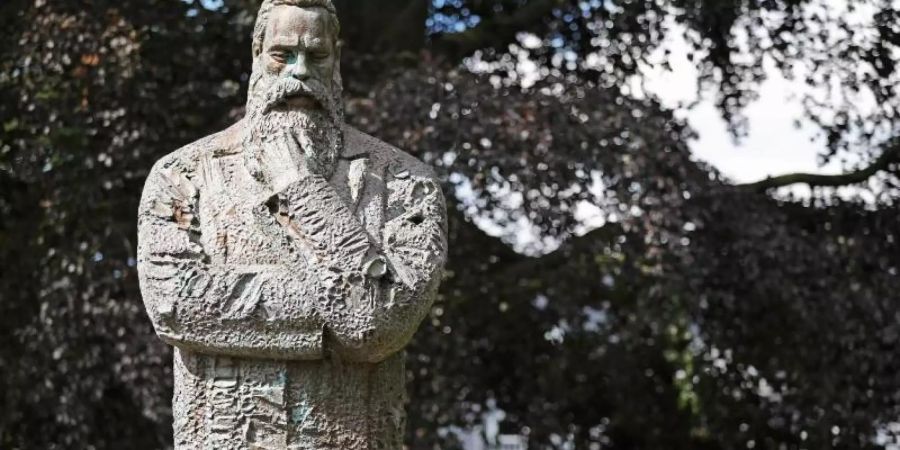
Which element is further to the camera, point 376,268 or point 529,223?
point 529,223

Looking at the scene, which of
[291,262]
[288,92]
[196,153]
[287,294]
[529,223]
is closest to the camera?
[287,294]

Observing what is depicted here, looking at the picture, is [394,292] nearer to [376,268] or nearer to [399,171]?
[376,268]

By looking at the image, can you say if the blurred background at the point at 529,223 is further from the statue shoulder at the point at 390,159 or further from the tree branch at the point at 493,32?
the statue shoulder at the point at 390,159

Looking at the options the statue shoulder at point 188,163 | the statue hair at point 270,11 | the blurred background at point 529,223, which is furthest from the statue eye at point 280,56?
the blurred background at point 529,223

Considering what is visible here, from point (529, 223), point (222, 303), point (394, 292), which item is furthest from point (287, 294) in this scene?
point (529, 223)

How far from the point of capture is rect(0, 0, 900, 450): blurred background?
795 centimetres

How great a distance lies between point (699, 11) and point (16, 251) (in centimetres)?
429

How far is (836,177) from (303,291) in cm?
583

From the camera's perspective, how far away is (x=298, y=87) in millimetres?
4199

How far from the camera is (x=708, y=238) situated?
7.98 metres

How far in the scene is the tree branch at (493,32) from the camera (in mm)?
9500

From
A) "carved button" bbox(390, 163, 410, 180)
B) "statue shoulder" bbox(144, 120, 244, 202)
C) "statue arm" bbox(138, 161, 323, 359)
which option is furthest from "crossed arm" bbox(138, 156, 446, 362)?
"carved button" bbox(390, 163, 410, 180)

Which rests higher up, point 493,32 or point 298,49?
point 298,49

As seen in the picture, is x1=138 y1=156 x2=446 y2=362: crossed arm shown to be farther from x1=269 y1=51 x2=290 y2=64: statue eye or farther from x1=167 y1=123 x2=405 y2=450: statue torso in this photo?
x1=269 y1=51 x2=290 y2=64: statue eye
